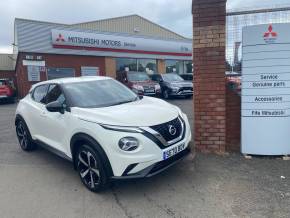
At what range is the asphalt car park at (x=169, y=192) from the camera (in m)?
3.16

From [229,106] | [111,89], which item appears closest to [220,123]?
[229,106]

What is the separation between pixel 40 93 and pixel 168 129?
2965mm

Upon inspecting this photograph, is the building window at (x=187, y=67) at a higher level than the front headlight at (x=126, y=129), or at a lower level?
higher

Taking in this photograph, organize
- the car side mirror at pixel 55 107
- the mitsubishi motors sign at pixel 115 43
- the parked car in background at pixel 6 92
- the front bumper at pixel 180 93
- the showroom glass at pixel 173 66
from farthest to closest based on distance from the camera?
1. the showroom glass at pixel 173 66
2. the mitsubishi motors sign at pixel 115 43
3. the parked car in background at pixel 6 92
4. the front bumper at pixel 180 93
5. the car side mirror at pixel 55 107

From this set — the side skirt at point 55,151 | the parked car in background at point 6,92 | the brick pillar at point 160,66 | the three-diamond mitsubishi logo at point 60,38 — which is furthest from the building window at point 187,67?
the side skirt at point 55,151

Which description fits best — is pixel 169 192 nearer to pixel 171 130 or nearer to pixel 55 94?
pixel 171 130

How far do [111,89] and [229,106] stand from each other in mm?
2194

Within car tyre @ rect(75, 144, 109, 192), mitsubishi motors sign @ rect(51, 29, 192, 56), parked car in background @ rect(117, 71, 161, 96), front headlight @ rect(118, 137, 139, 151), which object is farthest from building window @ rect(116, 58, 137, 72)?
front headlight @ rect(118, 137, 139, 151)

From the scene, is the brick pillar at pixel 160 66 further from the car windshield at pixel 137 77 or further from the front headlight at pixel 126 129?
the front headlight at pixel 126 129

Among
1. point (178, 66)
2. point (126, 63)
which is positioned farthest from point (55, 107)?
point (178, 66)

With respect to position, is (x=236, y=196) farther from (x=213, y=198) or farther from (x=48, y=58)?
(x=48, y=58)

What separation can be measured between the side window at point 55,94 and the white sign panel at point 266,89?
10.2 feet

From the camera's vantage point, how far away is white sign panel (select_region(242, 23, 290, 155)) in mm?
4359

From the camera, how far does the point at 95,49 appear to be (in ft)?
63.8
